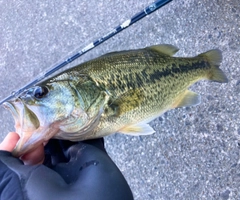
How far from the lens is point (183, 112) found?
2141mm

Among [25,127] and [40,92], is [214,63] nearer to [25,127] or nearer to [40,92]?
[40,92]

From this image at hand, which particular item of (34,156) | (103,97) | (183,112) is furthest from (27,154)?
(183,112)

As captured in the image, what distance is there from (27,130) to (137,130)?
0.48 m

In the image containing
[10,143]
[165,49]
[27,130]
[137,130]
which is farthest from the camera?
[165,49]

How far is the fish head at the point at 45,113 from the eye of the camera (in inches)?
49.8

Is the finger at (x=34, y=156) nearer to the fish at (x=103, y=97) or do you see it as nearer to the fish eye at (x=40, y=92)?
the fish at (x=103, y=97)

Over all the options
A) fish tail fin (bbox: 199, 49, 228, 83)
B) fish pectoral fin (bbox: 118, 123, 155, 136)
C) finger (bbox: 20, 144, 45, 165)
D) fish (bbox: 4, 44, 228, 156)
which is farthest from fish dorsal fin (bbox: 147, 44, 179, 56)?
finger (bbox: 20, 144, 45, 165)

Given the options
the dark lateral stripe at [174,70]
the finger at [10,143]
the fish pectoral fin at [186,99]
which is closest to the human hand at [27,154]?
the finger at [10,143]

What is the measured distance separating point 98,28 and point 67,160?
136 cm

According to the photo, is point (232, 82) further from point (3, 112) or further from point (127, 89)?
point (3, 112)

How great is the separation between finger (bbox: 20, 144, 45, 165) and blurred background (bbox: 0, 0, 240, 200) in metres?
0.98

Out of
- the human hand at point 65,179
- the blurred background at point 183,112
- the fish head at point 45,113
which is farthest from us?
the blurred background at point 183,112

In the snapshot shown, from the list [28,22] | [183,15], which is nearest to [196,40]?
[183,15]

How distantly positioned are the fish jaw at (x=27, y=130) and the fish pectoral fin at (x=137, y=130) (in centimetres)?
34
